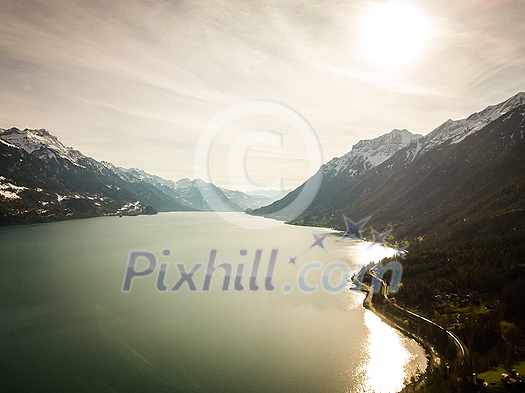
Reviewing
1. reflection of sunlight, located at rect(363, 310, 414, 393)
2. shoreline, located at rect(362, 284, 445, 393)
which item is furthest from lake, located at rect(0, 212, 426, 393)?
shoreline, located at rect(362, 284, 445, 393)

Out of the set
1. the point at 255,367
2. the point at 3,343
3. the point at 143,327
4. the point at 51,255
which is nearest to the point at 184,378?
the point at 255,367

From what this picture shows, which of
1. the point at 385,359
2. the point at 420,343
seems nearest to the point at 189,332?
the point at 385,359

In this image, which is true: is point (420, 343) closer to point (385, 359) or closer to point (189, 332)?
point (385, 359)

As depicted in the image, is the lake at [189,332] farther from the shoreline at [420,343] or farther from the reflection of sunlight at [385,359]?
the shoreline at [420,343]

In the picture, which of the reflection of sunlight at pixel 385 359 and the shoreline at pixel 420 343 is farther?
the reflection of sunlight at pixel 385 359

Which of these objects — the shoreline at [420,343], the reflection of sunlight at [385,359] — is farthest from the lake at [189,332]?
the shoreline at [420,343]

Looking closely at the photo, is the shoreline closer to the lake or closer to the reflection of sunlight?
the lake

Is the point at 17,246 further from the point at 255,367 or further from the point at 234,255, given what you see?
the point at 255,367
